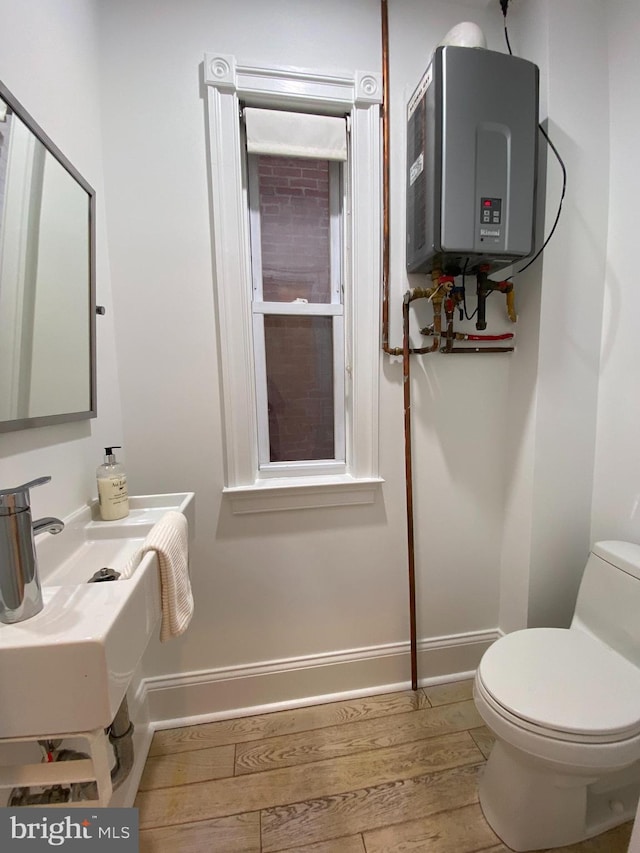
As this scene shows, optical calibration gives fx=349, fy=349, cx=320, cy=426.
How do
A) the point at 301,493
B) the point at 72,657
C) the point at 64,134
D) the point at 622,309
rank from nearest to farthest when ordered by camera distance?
the point at 72,657, the point at 64,134, the point at 622,309, the point at 301,493

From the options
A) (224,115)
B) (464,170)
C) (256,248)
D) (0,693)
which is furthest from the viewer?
(256,248)

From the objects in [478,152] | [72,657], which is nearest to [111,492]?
[72,657]

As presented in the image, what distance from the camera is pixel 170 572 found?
792mm

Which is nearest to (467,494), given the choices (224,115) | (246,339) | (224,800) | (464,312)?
(464,312)

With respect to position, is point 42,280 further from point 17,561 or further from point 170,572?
point 170,572

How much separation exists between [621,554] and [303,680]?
1248 millimetres

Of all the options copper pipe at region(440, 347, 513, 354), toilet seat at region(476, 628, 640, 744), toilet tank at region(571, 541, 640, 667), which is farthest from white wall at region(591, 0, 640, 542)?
toilet seat at region(476, 628, 640, 744)

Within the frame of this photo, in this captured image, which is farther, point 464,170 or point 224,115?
point 224,115

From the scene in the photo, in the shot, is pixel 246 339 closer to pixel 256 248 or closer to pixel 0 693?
pixel 256 248

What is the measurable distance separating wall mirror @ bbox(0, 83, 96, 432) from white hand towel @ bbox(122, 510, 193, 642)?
372 mm

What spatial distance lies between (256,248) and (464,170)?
0.78 metres

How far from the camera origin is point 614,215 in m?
1.25

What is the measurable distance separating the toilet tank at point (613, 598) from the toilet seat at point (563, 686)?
39 mm

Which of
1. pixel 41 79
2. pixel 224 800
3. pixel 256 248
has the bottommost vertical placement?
pixel 224 800
